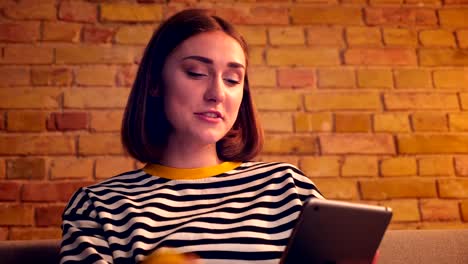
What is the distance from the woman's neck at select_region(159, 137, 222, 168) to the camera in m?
0.93

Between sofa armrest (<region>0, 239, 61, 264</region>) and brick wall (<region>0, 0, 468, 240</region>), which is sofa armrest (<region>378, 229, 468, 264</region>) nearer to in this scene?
brick wall (<region>0, 0, 468, 240</region>)

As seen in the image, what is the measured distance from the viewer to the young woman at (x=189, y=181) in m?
0.79

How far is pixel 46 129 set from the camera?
1289mm

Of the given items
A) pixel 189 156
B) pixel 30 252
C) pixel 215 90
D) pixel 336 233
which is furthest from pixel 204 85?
pixel 30 252

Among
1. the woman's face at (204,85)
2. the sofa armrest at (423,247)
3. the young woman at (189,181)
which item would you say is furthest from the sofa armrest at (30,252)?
the sofa armrest at (423,247)

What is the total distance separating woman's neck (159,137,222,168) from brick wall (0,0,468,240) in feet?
1.30

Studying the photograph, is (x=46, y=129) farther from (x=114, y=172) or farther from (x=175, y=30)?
(x=175, y=30)

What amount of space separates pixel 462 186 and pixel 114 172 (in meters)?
1.13

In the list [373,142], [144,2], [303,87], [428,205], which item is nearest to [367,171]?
[373,142]

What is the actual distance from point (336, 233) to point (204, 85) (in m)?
0.43

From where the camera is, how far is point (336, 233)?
59 centimetres

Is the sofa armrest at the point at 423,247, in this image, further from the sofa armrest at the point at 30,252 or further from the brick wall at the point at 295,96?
the sofa armrest at the point at 30,252

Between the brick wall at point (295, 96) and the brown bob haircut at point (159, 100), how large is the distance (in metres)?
0.32

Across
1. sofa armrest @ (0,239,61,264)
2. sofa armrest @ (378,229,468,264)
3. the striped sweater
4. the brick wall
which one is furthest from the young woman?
the brick wall
